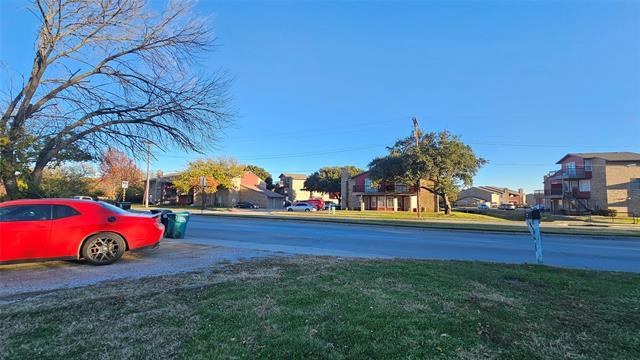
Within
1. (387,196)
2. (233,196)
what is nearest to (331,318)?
(387,196)

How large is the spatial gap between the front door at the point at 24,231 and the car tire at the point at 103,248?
2.29 feet

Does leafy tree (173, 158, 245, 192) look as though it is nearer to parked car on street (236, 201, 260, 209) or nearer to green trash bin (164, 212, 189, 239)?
parked car on street (236, 201, 260, 209)

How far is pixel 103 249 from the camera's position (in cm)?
749

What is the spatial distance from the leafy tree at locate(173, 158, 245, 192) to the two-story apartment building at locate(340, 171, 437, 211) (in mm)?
21376

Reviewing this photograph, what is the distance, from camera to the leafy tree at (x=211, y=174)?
2272 inches

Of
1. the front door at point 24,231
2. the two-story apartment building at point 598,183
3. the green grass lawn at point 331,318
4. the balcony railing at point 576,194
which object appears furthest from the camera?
the balcony railing at point 576,194

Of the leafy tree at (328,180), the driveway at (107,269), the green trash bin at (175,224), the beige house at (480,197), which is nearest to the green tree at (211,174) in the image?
the leafy tree at (328,180)

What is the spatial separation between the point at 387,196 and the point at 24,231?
181 feet

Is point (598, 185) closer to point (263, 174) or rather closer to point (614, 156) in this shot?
point (614, 156)

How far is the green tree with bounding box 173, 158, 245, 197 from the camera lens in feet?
189

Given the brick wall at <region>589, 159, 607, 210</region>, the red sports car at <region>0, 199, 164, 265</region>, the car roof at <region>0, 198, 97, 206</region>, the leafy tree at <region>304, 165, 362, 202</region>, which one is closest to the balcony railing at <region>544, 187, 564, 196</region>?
the brick wall at <region>589, 159, 607, 210</region>

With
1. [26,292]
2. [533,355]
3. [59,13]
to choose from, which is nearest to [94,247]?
[26,292]

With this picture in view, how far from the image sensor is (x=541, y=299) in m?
4.88

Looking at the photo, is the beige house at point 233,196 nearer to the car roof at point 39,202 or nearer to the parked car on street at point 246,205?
the parked car on street at point 246,205
